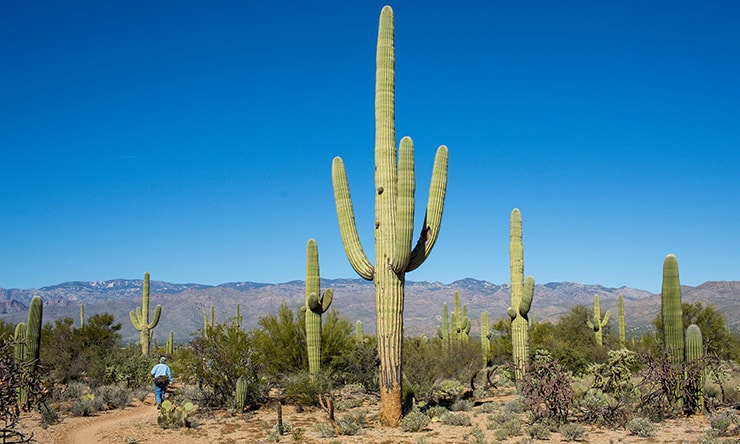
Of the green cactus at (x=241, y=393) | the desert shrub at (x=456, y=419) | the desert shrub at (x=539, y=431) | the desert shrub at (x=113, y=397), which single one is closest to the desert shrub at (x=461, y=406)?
the desert shrub at (x=456, y=419)

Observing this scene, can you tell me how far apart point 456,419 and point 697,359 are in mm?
5054

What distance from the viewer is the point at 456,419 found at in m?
12.6

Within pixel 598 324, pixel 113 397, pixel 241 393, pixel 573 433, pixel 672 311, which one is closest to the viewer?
pixel 573 433

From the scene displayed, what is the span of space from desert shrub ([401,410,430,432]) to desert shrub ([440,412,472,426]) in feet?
2.14

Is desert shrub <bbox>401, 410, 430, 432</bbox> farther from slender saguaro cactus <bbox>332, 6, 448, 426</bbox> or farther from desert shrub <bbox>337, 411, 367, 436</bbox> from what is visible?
desert shrub <bbox>337, 411, 367, 436</bbox>

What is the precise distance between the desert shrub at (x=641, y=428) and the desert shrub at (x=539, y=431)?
56.9 inches

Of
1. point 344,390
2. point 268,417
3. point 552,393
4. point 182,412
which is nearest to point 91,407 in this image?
point 182,412

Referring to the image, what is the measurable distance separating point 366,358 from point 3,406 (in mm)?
10609

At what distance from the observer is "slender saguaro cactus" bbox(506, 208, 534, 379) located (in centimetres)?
1770

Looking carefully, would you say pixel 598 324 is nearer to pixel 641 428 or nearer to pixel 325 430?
pixel 641 428

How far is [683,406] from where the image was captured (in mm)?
12766

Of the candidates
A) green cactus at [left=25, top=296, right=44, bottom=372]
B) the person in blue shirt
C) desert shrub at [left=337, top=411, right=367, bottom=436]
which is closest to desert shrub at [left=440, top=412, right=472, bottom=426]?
desert shrub at [left=337, top=411, right=367, bottom=436]

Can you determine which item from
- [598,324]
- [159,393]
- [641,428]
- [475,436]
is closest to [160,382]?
[159,393]

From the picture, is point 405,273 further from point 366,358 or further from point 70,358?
point 70,358
